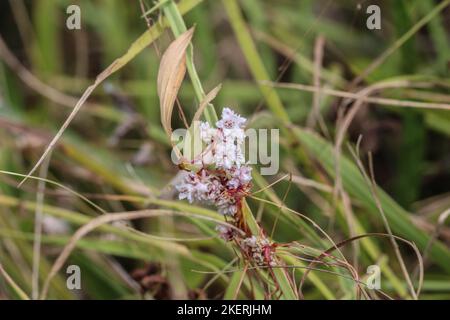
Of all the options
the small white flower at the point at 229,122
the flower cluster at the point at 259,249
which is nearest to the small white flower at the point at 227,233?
the flower cluster at the point at 259,249

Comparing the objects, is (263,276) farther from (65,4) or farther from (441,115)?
(65,4)

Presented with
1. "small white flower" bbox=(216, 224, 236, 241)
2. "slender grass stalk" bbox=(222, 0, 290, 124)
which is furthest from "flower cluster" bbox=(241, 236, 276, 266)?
"slender grass stalk" bbox=(222, 0, 290, 124)

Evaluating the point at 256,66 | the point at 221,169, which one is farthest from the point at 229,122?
the point at 256,66

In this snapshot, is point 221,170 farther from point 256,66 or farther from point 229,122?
point 256,66

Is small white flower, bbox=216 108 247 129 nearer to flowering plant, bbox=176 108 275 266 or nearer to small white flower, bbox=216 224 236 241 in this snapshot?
flowering plant, bbox=176 108 275 266

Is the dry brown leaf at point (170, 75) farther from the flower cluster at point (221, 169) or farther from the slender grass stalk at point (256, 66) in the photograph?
the slender grass stalk at point (256, 66)
